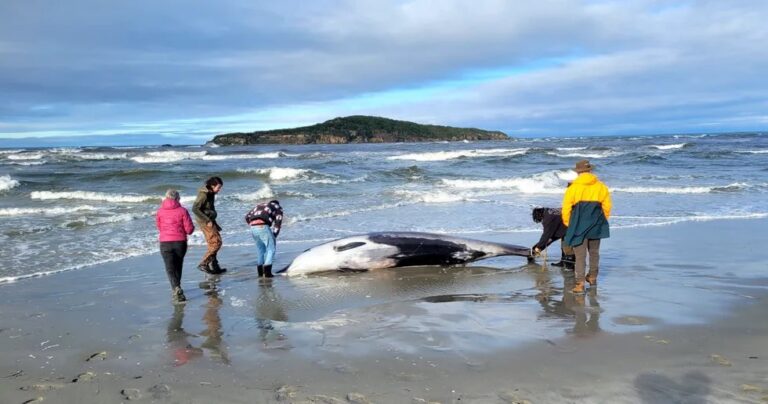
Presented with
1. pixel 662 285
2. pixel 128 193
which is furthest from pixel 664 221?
pixel 128 193

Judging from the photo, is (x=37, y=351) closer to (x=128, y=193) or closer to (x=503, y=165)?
(x=128, y=193)

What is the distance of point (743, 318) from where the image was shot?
645 centimetres

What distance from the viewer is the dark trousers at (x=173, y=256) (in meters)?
7.66

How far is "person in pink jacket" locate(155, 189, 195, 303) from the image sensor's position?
7645 millimetres

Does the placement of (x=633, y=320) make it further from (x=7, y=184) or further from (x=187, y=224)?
(x=7, y=184)

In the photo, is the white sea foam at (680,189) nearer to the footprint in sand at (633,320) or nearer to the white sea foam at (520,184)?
the white sea foam at (520,184)

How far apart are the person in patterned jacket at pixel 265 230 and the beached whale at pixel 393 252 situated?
1.62 ft

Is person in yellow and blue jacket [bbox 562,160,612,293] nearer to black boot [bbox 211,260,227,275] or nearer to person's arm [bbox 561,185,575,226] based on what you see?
person's arm [bbox 561,185,575,226]

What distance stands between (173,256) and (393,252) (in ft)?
12.0

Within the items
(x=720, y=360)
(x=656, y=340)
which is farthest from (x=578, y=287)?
(x=720, y=360)

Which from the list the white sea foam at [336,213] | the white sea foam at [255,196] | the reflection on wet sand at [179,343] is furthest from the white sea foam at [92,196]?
the reflection on wet sand at [179,343]

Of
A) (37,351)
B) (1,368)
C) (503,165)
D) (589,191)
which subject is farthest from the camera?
(503,165)

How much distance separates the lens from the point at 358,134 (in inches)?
4909

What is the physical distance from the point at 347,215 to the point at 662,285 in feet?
32.9
